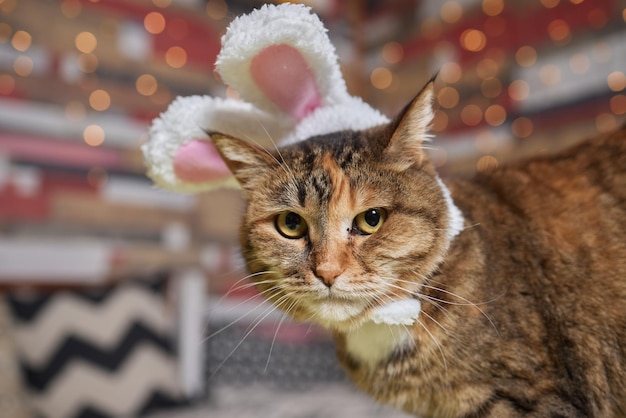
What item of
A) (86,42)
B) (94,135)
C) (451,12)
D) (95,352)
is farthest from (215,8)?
(95,352)

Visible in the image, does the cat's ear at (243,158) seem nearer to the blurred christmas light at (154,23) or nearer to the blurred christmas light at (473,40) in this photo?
the blurred christmas light at (154,23)

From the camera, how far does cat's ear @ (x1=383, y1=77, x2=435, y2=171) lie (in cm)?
75

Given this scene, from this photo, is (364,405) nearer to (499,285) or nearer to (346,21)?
(499,285)

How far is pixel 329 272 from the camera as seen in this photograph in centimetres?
72

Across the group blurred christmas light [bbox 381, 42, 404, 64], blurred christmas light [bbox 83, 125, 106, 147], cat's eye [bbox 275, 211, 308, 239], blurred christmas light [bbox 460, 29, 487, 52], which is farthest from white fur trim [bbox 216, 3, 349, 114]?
blurred christmas light [bbox 381, 42, 404, 64]

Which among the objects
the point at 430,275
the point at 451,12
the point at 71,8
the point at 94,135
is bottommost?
the point at 430,275

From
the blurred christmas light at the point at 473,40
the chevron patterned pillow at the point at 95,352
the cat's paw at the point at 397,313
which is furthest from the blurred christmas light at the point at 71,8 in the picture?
the cat's paw at the point at 397,313

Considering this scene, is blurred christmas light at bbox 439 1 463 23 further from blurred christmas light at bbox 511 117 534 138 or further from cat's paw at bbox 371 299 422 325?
cat's paw at bbox 371 299 422 325

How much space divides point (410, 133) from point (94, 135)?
1552 mm

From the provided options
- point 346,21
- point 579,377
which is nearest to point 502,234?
point 579,377

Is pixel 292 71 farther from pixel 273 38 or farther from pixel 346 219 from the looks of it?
pixel 346 219

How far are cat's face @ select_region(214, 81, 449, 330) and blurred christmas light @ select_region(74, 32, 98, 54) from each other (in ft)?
4.72

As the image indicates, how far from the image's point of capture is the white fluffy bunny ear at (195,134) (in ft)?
2.60

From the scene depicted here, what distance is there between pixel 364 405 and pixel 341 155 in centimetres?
114
